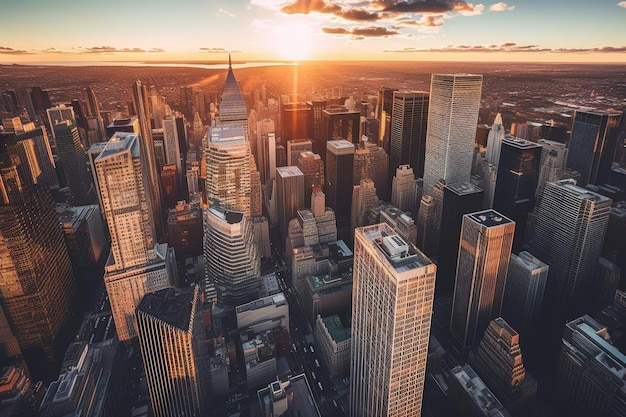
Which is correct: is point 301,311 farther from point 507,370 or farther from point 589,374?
point 589,374

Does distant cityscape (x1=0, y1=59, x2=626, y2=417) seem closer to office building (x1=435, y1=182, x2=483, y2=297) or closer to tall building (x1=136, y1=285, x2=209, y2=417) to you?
tall building (x1=136, y1=285, x2=209, y2=417)

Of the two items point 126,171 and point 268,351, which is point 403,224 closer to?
point 268,351

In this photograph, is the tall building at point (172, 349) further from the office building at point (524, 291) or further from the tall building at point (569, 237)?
the tall building at point (569, 237)

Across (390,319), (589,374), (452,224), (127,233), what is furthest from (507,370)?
(127,233)

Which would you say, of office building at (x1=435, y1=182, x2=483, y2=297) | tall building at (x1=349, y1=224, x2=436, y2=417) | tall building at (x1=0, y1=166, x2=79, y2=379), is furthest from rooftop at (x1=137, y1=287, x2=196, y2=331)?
office building at (x1=435, y1=182, x2=483, y2=297)

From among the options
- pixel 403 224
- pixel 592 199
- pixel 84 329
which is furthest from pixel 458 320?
pixel 84 329

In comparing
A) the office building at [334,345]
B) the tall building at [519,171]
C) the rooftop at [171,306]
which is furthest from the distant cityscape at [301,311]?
the tall building at [519,171]
